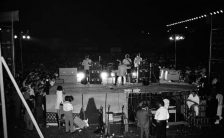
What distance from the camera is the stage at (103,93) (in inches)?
524

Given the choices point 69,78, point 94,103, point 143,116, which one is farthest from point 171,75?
Result: point 143,116

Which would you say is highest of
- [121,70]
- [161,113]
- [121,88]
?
[121,70]

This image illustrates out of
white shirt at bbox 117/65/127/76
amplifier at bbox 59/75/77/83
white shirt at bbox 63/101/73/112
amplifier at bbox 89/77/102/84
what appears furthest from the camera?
amplifier at bbox 59/75/77/83

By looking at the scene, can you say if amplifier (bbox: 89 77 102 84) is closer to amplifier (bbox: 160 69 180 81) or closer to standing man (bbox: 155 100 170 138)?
amplifier (bbox: 160 69 180 81)

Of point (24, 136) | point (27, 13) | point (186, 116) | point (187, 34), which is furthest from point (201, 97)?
point (27, 13)

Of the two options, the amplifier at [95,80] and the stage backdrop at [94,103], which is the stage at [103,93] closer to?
the stage backdrop at [94,103]

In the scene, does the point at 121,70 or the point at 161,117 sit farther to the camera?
the point at 121,70

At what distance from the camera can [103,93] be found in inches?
656

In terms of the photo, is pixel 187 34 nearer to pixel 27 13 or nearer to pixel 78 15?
pixel 78 15

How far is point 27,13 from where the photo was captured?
30.0 metres

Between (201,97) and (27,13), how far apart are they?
2412cm

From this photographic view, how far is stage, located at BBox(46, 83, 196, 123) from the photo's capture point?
43.7ft

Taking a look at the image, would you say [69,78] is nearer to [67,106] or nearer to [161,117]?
[67,106]

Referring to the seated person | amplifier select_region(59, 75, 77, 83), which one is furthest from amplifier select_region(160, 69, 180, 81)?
the seated person
